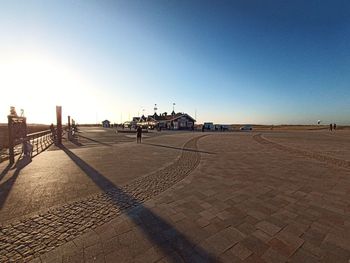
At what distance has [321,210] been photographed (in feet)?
13.9

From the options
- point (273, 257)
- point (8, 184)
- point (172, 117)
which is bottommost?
point (273, 257)

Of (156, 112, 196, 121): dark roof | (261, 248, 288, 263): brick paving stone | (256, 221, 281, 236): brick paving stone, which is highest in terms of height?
(156, 112, 196, 121): dark roof

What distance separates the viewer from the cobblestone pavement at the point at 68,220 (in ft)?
9.74

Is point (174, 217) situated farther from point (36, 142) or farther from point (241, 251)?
point (36, 142)

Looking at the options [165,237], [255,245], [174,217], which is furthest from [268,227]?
[165,237]

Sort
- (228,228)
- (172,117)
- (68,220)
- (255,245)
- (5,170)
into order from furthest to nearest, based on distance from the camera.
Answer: (172,117) → (5,170) → (68,220) → (228,228) → (255,245)

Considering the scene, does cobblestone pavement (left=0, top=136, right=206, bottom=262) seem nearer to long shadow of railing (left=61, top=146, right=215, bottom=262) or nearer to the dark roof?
long shadow of railing (left=61, top=146, right=215, bottom=262)

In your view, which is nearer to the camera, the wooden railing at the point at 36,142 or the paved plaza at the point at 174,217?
the paved plaza at the point at 174,217

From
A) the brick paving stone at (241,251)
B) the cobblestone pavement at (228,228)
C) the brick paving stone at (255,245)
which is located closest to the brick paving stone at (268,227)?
the cobblestone pavement at (228,228)

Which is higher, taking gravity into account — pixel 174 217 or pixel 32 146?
pixel 32 146

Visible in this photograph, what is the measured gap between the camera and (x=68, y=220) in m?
3.79

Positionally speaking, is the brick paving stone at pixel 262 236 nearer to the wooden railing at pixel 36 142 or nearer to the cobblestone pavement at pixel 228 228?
the cobblestone pavement at pixel 228 228

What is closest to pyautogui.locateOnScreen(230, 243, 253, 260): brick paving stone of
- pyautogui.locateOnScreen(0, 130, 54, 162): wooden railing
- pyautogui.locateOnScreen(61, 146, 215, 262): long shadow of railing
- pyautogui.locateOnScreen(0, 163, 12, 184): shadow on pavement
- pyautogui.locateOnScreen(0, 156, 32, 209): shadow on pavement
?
pyautogui.locateOnScreen(61, 146, 215, 262): long shadow of railing

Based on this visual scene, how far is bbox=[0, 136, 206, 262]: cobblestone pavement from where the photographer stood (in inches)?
117
